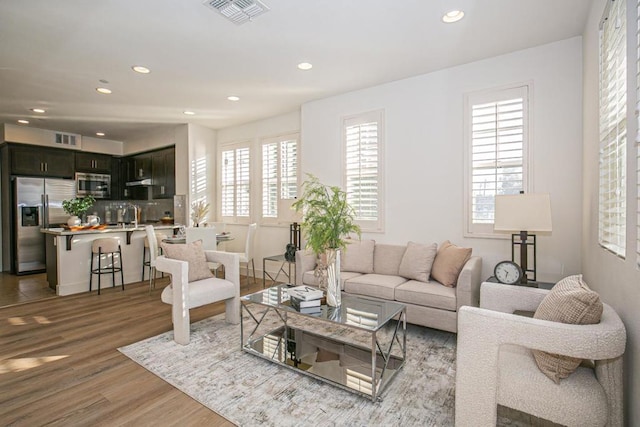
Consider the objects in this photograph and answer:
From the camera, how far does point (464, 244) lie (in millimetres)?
3674

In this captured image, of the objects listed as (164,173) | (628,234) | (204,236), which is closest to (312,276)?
(204,236)

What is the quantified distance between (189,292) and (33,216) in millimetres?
5669

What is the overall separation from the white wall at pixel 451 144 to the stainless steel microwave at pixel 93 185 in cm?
553

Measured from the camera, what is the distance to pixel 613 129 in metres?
1.88

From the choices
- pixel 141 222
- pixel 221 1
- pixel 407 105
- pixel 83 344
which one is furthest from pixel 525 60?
pixel 141 222

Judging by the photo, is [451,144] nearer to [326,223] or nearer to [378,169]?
[378,169]

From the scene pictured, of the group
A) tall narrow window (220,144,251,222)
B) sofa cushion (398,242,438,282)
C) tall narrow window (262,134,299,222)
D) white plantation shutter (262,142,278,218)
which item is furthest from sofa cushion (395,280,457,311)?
tall narrow window (220,144,251,222)

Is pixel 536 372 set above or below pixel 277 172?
below

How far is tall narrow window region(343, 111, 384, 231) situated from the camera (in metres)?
4.30

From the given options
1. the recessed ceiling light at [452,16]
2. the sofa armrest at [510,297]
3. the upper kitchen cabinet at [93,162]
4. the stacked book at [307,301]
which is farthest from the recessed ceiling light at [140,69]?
the upper kitchen cabinet at [93,162]

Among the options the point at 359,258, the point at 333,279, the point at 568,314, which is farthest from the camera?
the point at 359,258

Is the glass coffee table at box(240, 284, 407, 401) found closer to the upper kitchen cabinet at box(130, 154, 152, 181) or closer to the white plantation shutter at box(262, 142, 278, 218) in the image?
the white plantation shutter at box(262, 142, 278, 218)

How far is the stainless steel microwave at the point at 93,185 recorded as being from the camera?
23.6 ft

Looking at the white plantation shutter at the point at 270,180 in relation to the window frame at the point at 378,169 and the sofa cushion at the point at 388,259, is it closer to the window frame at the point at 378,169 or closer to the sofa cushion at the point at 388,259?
the window frame at the point at 378,169
